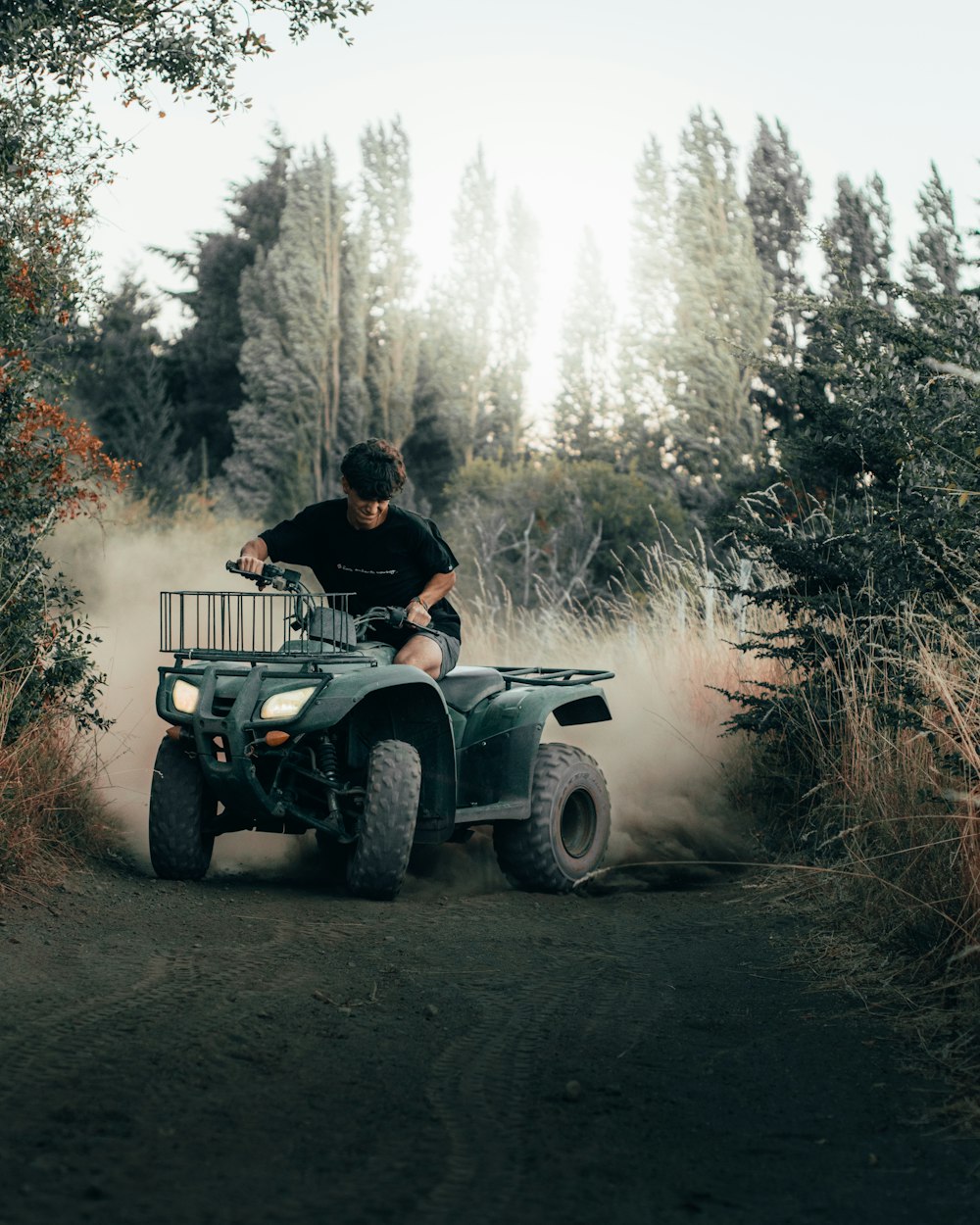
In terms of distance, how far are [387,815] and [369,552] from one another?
1.48 meters

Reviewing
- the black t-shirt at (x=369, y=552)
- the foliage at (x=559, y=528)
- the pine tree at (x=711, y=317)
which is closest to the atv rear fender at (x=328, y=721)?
the black t-shirt at (x=369, y=552)

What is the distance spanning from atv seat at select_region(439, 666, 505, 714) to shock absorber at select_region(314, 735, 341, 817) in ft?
2.87

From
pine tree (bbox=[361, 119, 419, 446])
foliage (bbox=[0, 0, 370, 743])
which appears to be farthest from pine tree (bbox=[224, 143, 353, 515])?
foliage (bbox=[0, 0, 370, 743])

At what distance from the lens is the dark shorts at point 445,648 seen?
7.84m

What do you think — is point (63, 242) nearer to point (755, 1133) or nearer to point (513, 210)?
point (755, 1133)

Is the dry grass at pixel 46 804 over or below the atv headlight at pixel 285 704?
below

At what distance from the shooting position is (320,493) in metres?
37.9

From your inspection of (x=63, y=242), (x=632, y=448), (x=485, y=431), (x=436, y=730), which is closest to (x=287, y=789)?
(x=436, y=730)

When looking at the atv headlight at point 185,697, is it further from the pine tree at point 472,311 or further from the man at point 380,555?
the pine tree at point 472,311

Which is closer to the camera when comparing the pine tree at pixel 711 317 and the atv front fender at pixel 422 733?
the atv front fender at pixel 422 733

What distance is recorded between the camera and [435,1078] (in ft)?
14.6

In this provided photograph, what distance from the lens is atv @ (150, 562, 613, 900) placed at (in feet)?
23.1

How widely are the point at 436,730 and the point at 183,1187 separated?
4.22 meters

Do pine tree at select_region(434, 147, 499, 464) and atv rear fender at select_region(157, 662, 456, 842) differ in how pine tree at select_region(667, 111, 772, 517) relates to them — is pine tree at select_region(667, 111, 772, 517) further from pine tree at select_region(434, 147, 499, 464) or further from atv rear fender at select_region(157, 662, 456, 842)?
atv rear fender at select_region(157, 662, 456, 842)
